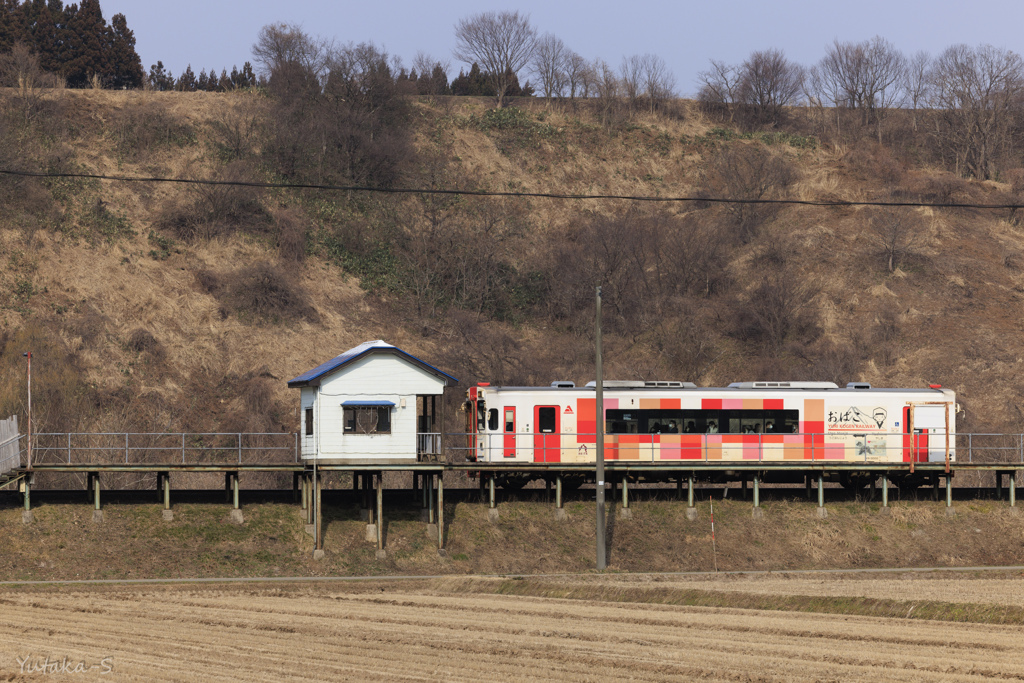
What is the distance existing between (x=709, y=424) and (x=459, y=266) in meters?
36.8

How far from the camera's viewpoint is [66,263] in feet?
213

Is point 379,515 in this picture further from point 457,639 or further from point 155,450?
point 155,450

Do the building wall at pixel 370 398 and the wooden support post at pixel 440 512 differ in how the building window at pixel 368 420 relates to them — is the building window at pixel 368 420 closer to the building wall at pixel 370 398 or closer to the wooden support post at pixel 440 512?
the building wall at pixel 370 398

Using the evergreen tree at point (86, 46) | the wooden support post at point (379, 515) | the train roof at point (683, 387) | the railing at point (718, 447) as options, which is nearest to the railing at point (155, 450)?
the wooden support post at point (379, 515)

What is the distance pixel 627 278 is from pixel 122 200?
3569 cm

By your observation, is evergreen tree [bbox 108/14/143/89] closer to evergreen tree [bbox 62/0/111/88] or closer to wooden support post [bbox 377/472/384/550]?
evergreen tree [bbox 62/0/111/88]

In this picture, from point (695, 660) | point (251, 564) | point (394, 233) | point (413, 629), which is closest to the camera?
point (695, 660)

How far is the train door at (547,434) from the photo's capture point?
4081 centimetres

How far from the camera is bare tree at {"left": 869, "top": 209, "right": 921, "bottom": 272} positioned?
8012cm

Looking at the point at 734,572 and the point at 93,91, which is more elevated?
the point at 93,91

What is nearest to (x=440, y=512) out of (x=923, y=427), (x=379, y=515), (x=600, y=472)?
(x=379, y=515)

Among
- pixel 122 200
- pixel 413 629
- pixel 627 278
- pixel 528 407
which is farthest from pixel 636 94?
pixel 413 629

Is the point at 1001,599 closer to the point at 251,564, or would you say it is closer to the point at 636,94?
the point at 251,564

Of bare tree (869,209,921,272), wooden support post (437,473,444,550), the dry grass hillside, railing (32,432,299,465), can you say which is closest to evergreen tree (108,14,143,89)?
the dry grass hillside
